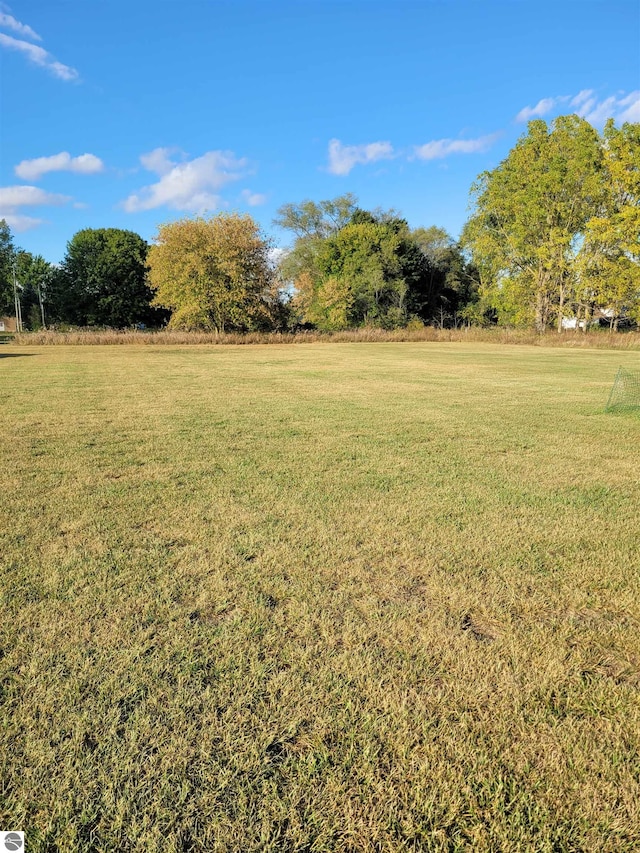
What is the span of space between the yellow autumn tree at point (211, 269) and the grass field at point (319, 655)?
102ft

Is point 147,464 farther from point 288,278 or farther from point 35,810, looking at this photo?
point 288,278

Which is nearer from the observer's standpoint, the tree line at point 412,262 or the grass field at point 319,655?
the grass field at point 319,655

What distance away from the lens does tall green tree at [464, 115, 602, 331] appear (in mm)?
34812

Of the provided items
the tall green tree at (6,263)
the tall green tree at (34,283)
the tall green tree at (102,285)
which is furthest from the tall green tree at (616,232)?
the tall green tree at (6,263)

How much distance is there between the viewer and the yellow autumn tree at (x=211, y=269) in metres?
33.9

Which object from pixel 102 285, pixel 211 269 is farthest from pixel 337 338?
pixel 102 285

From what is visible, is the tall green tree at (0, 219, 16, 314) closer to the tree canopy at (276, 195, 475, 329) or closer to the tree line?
the tree line

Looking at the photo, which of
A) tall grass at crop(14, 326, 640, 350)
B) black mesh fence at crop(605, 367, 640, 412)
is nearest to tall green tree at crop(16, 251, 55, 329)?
tall grass at crop(14, 326, 640, 350)

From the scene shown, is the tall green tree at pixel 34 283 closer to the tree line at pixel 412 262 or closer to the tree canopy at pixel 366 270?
the tree line at pixel 412 262

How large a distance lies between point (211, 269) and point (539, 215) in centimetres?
2415

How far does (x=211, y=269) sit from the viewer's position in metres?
34.3

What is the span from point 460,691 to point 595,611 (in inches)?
43.5

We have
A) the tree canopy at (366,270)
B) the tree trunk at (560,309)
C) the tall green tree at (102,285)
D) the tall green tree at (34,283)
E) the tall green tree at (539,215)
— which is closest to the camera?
the tall green tree at (539,215)

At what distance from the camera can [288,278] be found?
51406 millimetres
